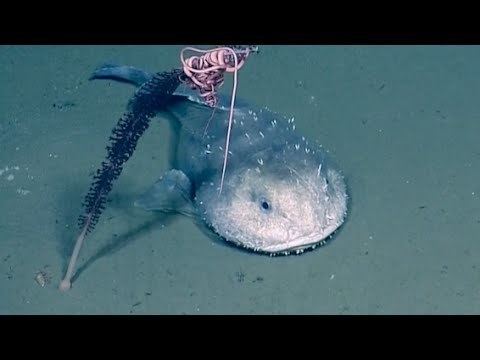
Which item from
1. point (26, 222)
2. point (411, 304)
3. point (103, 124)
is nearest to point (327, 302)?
point (411, 304)

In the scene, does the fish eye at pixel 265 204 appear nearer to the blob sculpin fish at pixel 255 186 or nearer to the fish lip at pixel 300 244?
the blob sculpin fish at pixel 255 186

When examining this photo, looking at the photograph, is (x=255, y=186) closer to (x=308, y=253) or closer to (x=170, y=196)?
(x=308, y=253)

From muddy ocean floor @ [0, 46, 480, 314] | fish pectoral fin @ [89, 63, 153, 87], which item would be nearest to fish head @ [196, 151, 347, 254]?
muddy ocean floor @ [0, 46, 480, 314]

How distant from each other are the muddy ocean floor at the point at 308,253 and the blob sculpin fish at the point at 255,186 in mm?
374

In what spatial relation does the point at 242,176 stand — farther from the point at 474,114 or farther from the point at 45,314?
the point at 474,114

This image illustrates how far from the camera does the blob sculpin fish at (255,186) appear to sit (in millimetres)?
4004

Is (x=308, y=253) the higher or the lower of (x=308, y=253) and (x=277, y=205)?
the lower

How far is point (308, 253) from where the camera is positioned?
4449 millimetres

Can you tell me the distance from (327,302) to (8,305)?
3142 millimetres

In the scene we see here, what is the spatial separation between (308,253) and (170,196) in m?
1.62

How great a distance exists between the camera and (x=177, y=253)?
4.66 metres

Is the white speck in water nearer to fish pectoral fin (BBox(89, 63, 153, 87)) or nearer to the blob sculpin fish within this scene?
the blob sculpin fish

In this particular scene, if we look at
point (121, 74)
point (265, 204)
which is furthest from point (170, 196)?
point (121, 74)

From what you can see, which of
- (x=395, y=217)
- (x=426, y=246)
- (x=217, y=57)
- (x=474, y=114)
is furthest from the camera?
(x=474, y=114)
